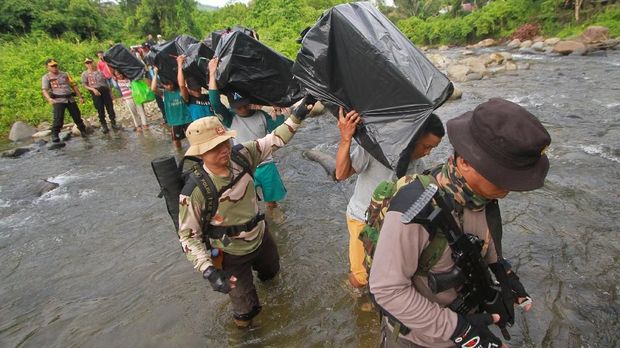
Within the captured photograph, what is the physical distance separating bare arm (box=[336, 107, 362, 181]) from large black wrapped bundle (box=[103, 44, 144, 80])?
7944 mm

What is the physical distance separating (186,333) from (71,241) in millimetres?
2859

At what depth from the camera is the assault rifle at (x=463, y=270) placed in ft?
4.12

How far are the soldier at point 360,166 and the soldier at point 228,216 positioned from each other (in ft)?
2.03

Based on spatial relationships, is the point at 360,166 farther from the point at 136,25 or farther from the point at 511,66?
the point at 136,25

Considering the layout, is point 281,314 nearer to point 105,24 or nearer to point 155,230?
point 155,230

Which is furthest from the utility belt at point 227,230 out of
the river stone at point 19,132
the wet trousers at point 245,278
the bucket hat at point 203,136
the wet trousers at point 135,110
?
the river stone at point 19,132

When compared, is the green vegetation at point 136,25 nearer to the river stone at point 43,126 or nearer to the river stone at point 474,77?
the river stone at point 43,126

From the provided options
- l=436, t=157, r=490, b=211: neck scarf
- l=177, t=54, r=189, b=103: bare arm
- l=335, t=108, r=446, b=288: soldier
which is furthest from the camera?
l=177, t=54, r=189, b=103: bare arm

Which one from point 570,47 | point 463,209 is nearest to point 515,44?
point 570,47

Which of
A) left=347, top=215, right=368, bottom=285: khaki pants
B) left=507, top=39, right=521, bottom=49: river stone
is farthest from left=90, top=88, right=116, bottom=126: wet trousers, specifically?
left=507, top=39, right=521, bottom=49: river stone

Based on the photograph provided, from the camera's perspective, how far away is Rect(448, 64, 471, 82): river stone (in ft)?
47.7

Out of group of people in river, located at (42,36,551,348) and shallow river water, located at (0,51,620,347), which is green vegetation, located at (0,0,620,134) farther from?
group of people in river, located at (42,36,551,348)

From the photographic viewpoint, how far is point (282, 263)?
13.3 ft

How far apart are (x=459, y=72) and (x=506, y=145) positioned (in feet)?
50.5
